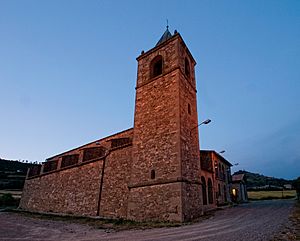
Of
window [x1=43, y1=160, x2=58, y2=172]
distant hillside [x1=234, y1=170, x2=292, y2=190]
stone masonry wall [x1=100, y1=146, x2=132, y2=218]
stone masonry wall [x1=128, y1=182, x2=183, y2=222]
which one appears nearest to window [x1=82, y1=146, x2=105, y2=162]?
stone masonry wall [x1=100, y1=146, x2=132, y2=218]

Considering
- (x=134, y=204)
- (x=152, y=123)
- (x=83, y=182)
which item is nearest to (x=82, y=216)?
(x=83, y=182)

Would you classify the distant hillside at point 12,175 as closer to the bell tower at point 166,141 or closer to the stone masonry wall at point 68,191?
the stone masonry wall at point 68,191

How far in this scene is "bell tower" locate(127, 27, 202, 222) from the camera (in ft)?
38.0

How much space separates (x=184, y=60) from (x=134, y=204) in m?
10.8

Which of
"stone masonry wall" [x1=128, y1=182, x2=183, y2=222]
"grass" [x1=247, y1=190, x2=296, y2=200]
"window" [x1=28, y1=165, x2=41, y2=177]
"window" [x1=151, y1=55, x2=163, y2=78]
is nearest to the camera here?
"stone masonry wall" [x1=128, y1=182, x2=183, y2=222]

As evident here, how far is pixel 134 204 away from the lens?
12727 mm

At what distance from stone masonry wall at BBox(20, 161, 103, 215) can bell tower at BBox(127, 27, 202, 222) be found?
4848 millimetres

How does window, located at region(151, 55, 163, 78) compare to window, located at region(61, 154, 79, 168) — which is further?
window, located at region(61, 154, 79, 168)

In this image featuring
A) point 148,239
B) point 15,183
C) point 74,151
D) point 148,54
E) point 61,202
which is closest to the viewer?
point 148,239

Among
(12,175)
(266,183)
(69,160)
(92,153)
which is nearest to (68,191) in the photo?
(69,160)

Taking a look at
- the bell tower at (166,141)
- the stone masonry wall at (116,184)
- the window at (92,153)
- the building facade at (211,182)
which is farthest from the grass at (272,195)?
the stone masonry wall at (116,184)

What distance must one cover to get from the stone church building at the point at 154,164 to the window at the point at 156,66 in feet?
0.27

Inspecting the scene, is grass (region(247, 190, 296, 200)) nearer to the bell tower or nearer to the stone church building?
the stone church building

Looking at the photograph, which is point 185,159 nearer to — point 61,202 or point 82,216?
point 82,216
